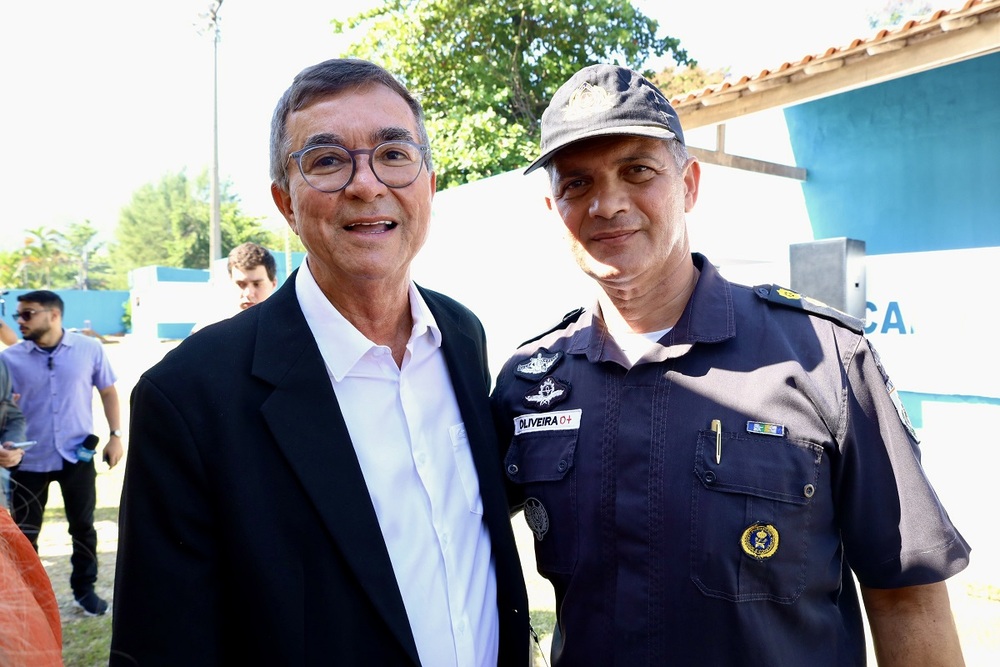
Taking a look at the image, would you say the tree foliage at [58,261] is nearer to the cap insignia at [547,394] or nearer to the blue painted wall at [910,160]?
the blue painted wall at [910,160]

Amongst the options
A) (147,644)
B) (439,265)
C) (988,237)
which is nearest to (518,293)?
(439,265)

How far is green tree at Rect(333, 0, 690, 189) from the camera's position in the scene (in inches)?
467

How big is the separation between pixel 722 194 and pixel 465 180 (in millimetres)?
6077

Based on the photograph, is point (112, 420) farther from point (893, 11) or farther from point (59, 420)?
point (893, 11)

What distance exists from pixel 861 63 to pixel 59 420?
6.08 meters

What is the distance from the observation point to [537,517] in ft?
5.79

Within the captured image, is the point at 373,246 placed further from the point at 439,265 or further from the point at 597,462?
the point at 439,265

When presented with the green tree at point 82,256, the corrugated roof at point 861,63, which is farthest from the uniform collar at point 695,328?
the green tree at point 82,256

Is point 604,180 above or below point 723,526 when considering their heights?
above

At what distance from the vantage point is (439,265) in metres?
9.68

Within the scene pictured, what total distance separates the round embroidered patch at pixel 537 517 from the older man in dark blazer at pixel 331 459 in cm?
8

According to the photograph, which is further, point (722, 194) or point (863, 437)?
point (722, 194)

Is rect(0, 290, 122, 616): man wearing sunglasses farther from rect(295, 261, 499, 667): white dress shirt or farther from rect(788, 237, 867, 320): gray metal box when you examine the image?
rect(788, 237, 867, 320): gray metal box

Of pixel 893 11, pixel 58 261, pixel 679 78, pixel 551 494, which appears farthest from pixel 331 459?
pixel 58 261
